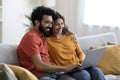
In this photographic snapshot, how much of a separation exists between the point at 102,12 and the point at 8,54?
249 centimetres

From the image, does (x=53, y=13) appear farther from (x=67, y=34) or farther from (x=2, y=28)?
(x=2, y=28)

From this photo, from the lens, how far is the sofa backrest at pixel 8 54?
232 cm

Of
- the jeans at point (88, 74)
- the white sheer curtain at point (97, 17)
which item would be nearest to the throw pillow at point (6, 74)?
the jeans at point (88, 74)

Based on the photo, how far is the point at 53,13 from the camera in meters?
2.59

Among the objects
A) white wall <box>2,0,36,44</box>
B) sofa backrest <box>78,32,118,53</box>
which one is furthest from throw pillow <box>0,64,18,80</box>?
white wall <box>2,0,36,44</box>

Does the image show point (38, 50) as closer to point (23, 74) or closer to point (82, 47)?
point (23, 74)

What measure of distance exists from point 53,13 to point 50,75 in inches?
24.4

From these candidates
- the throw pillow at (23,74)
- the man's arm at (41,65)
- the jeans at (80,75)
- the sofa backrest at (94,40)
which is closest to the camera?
the throw pillow at (23,74)

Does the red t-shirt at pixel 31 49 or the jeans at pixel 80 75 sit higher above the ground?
the red t-shirt at pixel 31 49

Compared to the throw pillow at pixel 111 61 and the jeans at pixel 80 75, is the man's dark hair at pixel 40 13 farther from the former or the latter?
the throw pillow at pixel 111 61

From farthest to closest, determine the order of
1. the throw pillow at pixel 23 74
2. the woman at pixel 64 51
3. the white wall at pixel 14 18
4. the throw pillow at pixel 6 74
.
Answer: the white wall at pixel 14 18
the woman at pixel 64 51
the throw pillow at pixel 23 74
the throw pillow at pixel 6 74

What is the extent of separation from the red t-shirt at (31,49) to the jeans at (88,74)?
321 mm

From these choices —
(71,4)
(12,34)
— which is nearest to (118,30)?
(71,4)

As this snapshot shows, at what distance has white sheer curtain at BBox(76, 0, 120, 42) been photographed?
437 centimetres
